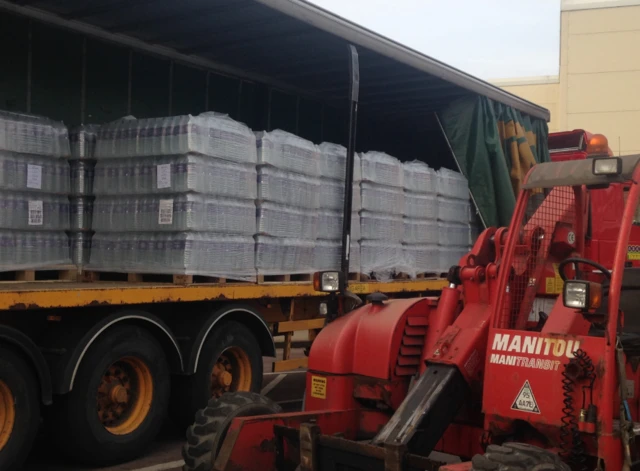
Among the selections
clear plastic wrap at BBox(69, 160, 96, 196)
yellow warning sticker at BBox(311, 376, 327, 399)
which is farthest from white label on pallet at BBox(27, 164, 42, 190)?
yellow warning sticker at BBox(311, 376, 327, 399)

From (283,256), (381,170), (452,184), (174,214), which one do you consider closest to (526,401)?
(174,214)

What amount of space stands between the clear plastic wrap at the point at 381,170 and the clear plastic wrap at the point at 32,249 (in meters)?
3.33

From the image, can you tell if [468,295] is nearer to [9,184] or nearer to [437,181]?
[9,184]

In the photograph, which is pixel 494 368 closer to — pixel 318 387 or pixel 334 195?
pixel 318 387

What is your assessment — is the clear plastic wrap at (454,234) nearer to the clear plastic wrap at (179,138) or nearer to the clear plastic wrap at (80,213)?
the clear plastic wrap at (179,138)

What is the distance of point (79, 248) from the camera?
25.2 ft

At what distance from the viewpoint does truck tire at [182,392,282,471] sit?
4754mm

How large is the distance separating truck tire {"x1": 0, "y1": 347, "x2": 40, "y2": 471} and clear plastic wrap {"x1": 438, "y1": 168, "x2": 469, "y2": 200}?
225 inches

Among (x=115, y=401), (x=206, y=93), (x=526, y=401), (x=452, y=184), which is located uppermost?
(x=206, y=93)

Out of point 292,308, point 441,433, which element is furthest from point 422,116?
point 441,433

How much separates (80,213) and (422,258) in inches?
162

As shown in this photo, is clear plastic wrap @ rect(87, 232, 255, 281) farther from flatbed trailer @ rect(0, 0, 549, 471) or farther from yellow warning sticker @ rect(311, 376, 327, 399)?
yellow warning sticker @ rect(311, 376, 327, 399)

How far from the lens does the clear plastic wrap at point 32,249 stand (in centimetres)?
683

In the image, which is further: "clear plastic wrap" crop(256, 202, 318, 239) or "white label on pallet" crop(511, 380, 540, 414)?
"clear plastic wrap" crop(256, 202, 318, 239)
